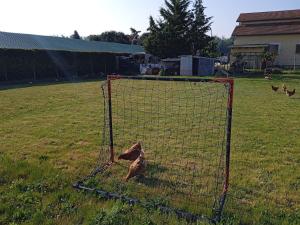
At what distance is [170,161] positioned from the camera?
19.7 ft

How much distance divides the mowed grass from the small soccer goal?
0.23 metres

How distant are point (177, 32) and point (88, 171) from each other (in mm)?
32719

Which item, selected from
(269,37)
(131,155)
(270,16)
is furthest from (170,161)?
(270,16)

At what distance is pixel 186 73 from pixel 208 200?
94.9 ft

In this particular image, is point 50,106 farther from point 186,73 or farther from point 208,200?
point 186,73

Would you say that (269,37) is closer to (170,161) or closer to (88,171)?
(170,161)

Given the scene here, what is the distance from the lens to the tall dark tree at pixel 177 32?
36.3m

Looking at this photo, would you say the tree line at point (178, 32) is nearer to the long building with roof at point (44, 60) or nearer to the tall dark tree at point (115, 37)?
the long building with roof at point (44, 60)

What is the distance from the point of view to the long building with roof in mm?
24844

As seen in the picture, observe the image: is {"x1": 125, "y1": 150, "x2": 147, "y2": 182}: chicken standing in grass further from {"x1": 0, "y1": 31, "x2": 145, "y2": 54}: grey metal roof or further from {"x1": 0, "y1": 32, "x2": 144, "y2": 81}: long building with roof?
{"x1": 0, "y1": 31, "x2": 145, "y2": 54}: grey metal roof

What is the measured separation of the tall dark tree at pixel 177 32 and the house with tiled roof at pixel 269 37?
4.30 m

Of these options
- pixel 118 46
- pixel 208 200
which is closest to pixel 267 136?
pixel 208 200

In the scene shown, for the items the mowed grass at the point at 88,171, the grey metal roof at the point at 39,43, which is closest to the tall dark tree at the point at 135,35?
→ the grey metal roof at the point at 39,43

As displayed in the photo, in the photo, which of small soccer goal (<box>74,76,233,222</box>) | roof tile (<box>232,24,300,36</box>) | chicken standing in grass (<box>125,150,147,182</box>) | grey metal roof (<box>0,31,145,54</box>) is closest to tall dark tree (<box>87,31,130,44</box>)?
grey metal roof (<box>0,31,145,54</box>)
